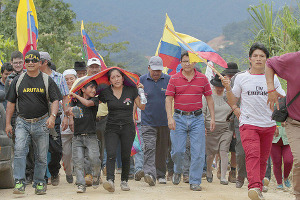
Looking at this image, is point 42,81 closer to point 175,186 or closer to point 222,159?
point 175,186

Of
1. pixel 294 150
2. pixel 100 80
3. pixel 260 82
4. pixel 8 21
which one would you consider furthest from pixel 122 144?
pixel 8 21

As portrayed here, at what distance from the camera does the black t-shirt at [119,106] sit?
29.5 feet

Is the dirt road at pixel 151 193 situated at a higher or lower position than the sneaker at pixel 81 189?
lower

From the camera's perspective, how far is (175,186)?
9.98 metres

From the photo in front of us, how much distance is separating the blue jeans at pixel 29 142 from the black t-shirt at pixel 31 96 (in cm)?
14

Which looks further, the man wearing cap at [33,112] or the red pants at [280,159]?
the red pants at [280,159]

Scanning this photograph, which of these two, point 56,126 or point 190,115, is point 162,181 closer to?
point 190,115

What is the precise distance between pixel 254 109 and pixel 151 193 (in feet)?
6.89

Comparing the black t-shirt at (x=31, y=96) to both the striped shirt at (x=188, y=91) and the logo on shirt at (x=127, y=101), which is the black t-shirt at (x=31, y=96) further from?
the striped shirt at (x=188, y=91)

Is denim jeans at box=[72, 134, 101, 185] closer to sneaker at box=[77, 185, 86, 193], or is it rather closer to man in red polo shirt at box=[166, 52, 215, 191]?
sneaker at box=[77, 185, 86, 193]

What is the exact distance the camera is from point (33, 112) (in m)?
8.75

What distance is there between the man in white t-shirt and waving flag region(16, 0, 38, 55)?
194 inches

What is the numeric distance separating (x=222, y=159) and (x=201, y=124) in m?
1.46

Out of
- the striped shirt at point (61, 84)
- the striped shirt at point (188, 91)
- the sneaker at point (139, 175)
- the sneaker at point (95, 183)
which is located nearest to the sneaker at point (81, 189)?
the sneaker at point (95, 183)
